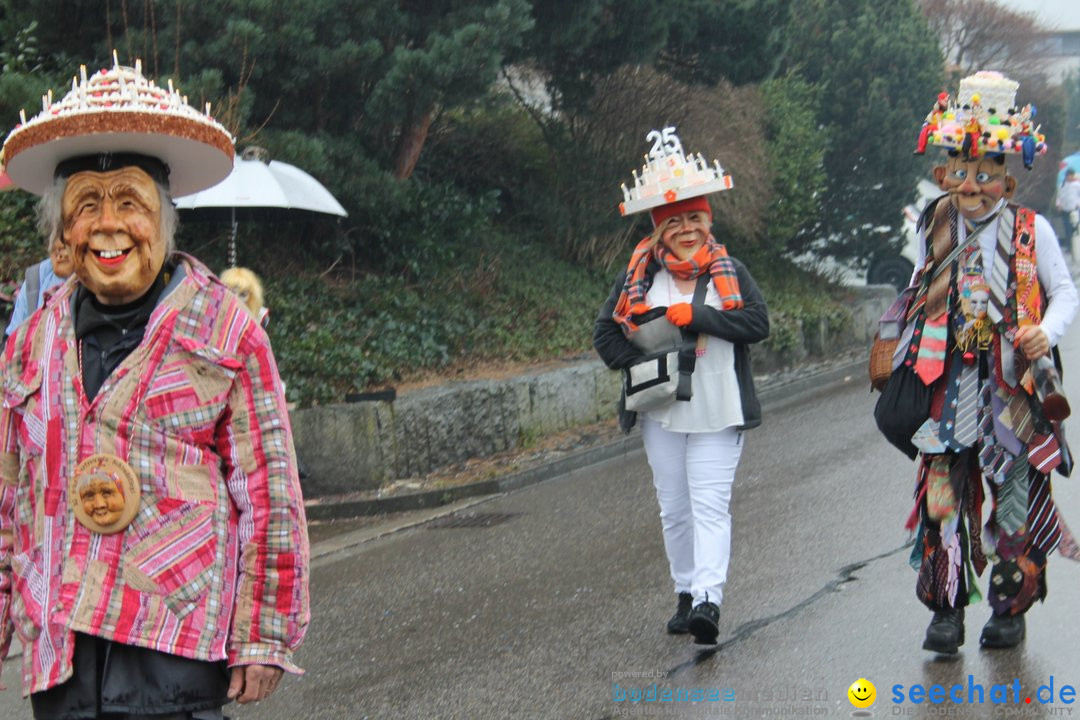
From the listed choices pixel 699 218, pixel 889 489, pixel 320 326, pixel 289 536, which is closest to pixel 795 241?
pixel 320 326

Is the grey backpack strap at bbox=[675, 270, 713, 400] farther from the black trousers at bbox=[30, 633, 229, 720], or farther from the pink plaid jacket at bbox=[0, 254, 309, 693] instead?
the black trousers at bbox=[30, 633, 229, 720]

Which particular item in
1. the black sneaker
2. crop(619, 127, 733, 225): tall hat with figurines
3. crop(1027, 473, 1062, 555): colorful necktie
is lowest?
the black sneaker

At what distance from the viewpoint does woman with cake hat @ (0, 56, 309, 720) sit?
315cm

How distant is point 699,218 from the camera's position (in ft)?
20.8

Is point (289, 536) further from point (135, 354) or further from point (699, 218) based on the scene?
point (699, 218)

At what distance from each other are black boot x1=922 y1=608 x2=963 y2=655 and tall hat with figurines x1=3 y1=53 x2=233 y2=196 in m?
3.40

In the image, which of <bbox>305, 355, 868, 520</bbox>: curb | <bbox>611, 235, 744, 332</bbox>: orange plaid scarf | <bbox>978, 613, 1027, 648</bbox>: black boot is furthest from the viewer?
<bbox>305, 355, 868, 520</bbox>: curb

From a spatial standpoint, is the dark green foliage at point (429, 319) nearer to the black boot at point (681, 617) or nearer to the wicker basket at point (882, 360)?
the black boot at point (681, 617)

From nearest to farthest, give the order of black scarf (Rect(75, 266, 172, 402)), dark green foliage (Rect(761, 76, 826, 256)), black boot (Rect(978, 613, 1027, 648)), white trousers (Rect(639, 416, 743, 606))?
black scarf (Rect(75, 266, 172, 402)) < black boot (Rect(978, 613, 1027, 648)) < white trousers (Rect(639, 416, 743, 606)) < dark green foliage (Rect(761, 76, 826, 256))

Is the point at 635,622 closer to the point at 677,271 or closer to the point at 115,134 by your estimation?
the point at 677,271

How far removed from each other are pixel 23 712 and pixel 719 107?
13346 mm

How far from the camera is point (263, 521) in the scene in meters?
3.26

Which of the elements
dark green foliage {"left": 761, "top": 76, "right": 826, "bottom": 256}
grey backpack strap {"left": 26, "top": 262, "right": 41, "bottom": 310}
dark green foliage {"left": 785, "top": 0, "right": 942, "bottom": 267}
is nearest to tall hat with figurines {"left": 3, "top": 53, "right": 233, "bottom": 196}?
grey backpack strap {"left": 26, "top": 262, "right": 41, "bottom": 310}

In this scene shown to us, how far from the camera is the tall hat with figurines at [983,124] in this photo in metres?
5.65
